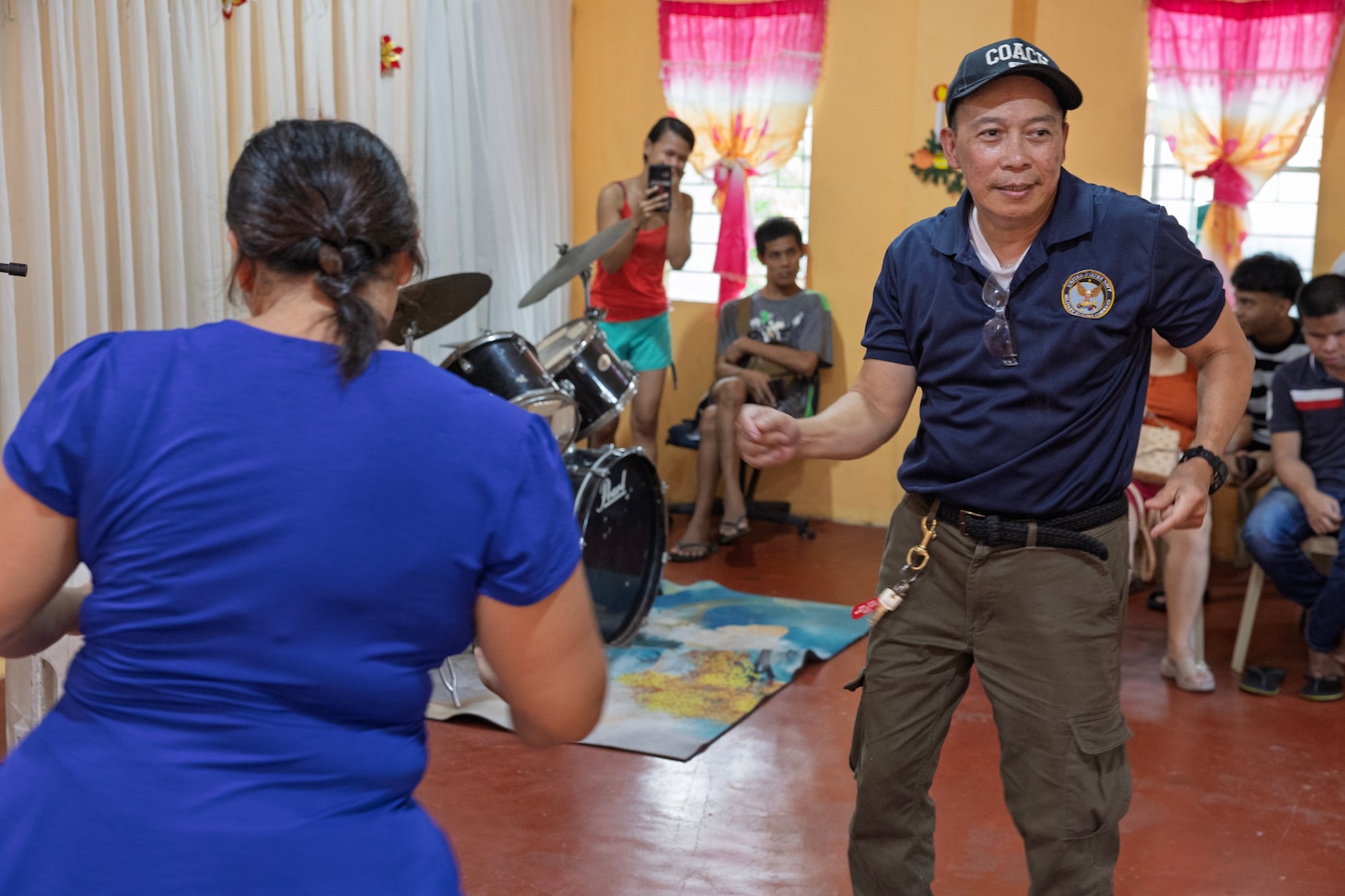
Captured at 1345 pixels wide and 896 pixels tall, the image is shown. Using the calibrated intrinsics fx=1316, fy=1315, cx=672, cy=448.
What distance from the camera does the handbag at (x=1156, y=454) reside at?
4480mm

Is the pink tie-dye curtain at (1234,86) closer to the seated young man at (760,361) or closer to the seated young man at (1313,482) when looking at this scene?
the seated young man at (1313,482)

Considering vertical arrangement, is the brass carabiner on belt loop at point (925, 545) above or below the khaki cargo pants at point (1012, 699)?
above

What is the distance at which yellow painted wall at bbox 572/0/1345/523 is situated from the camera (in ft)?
19.1

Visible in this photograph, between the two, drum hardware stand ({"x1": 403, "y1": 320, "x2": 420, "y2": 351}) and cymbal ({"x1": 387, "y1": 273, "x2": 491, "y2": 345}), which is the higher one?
cymbal ({"x1": 387, "y1": 273, "x2": 491, "y2": 345})

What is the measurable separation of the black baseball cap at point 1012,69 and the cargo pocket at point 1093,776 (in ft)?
3.12

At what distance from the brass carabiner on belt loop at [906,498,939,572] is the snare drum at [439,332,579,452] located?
1.94 m

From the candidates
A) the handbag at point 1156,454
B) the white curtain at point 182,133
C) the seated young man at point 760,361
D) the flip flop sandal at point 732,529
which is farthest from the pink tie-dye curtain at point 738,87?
the handbag at point 1156,454

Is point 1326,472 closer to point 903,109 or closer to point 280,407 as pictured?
point 903,109

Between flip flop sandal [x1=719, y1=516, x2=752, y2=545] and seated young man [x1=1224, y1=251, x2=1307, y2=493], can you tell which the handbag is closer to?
seated young man [x1=1224, y1=251, x2=1307, y2=493]

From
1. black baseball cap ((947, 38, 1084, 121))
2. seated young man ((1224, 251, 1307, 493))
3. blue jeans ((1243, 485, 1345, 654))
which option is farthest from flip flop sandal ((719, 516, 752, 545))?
black baseball cap ((947, 38, 1084, 121))

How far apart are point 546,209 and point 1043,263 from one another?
4.59 m

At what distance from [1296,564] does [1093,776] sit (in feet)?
8.78

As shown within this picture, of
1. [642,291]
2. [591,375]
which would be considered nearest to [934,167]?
[642,291]

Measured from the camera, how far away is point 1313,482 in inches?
170
